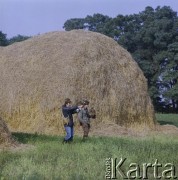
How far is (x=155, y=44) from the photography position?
178ft

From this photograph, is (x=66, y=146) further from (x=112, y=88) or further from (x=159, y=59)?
(x=159, y=59)

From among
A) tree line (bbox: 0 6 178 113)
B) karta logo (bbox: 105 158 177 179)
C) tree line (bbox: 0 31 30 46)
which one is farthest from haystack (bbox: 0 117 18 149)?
tree line (bbox: 0 31 30 46)

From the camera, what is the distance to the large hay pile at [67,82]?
70.8 ft

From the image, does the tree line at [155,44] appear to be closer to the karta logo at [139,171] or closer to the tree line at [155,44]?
the tree line at [155,44]

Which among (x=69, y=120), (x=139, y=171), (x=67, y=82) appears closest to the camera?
(x=139, y=171)

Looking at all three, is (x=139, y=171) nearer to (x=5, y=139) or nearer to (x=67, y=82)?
(x=5, y=139)

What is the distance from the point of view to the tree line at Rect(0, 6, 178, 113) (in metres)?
52.2

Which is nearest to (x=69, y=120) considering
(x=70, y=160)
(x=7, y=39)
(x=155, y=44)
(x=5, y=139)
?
(x=5, y=139)

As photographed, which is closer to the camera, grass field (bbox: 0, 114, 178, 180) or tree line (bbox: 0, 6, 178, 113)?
grass field (bbox: 0, 114, 178, 180)

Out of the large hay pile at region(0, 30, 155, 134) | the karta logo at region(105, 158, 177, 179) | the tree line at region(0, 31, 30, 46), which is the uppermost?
the tree line at region(0, 31, 30, 46)

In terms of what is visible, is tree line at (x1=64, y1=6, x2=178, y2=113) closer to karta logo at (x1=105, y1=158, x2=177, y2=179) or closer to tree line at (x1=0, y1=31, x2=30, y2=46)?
tree line at (x1=0, y1=31, x2=30, y2=46)

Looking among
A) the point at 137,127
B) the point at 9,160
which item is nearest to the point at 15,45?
the point at 137,127

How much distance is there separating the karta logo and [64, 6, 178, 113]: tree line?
39.6m

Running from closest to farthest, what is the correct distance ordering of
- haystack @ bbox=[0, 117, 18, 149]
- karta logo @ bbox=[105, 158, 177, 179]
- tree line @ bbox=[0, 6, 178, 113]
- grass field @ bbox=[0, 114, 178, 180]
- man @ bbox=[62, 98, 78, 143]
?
karta logo @ bbox=[105, 158, 177, 179], grass field @ bbox=[0, 114, 178, 180], haystack @ bbox=[0, 117, 18, 149], man @ bbox=[62, 98, 78, 143], tree line @ bbox=[0, 6, 178, 113]
